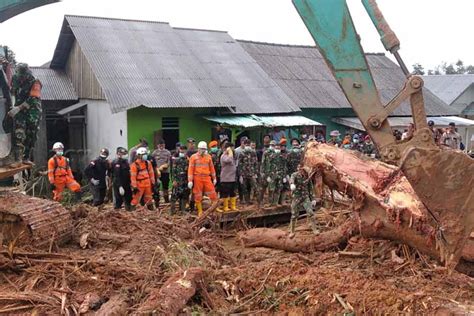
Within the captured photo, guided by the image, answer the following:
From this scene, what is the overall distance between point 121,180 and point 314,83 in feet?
43.1

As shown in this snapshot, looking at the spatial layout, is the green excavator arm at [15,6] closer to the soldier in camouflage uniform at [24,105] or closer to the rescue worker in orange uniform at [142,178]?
the soldier in camouflage uniform at [24,105]

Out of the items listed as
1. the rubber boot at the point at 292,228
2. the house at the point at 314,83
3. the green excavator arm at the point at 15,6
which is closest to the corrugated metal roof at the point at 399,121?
the house at the point at 314,83

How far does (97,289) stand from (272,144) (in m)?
7.14

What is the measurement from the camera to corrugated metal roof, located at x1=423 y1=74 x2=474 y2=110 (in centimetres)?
3572

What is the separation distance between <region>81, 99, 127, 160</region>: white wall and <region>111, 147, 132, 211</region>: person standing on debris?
18.3ft

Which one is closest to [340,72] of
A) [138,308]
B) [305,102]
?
[138,308]

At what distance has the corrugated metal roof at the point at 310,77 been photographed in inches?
827

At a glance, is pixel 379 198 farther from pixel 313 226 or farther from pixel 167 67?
pixel 167 67

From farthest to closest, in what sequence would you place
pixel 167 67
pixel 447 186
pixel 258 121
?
pixel 167 67
pixel 258 121
pixel 447 186

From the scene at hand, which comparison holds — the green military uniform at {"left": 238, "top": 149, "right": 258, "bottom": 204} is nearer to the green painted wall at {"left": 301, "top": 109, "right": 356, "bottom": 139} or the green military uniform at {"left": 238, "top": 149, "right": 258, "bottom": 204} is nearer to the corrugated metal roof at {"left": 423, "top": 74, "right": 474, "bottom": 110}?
the green painted wall at {"left": 301, "top": 109, "right": 356, "bottom": 139}

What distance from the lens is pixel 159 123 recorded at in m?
17.0

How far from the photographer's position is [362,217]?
21.3 ft

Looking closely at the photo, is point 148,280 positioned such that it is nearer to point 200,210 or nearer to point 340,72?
point 340,72

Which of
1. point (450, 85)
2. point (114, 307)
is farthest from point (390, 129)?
point (450, 85)
